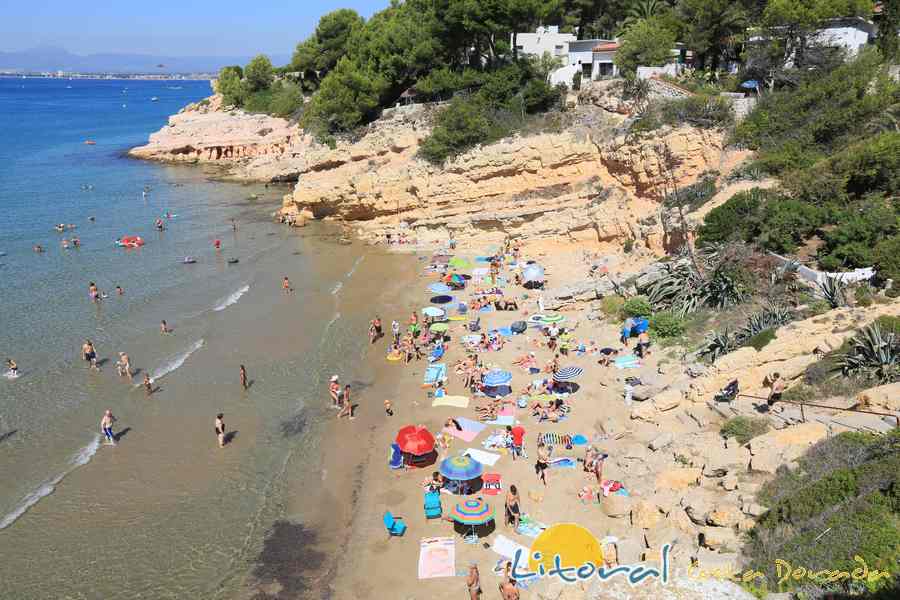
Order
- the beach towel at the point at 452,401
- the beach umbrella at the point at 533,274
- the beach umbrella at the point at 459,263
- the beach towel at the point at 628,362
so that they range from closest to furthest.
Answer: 1. the beach towel at the point at 452,401
2. the beach towel at the point at 628,362
3. the beach umbrella at the point at 533,274
4. the beach umbrella at the point at 459,263

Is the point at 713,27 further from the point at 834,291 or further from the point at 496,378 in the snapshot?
the point at 496,378

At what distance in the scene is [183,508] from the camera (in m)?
14.5

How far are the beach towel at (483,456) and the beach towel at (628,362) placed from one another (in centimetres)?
526

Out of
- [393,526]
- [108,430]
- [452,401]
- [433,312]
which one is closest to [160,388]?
[108,430]

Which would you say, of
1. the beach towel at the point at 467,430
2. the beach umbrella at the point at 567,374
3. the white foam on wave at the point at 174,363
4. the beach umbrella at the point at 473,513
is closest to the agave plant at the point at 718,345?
the beach umbrella at the point at 567,374

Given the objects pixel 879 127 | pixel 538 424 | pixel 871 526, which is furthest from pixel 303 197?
pixel 871 526

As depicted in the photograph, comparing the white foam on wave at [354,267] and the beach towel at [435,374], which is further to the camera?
the white foam on wave at [354,267]

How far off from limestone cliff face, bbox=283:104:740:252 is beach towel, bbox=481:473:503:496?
1433cm

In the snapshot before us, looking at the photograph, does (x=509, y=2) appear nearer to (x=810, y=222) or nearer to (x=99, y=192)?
(x=810, y=222)

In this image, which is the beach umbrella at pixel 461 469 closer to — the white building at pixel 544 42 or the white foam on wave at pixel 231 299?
the white foam on wave at pixel 231 299

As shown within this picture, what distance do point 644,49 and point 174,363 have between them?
28.9 meters

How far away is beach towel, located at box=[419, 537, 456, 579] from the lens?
12.2 metres

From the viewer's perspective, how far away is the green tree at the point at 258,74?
75.8 m

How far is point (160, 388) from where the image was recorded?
20125 mm
